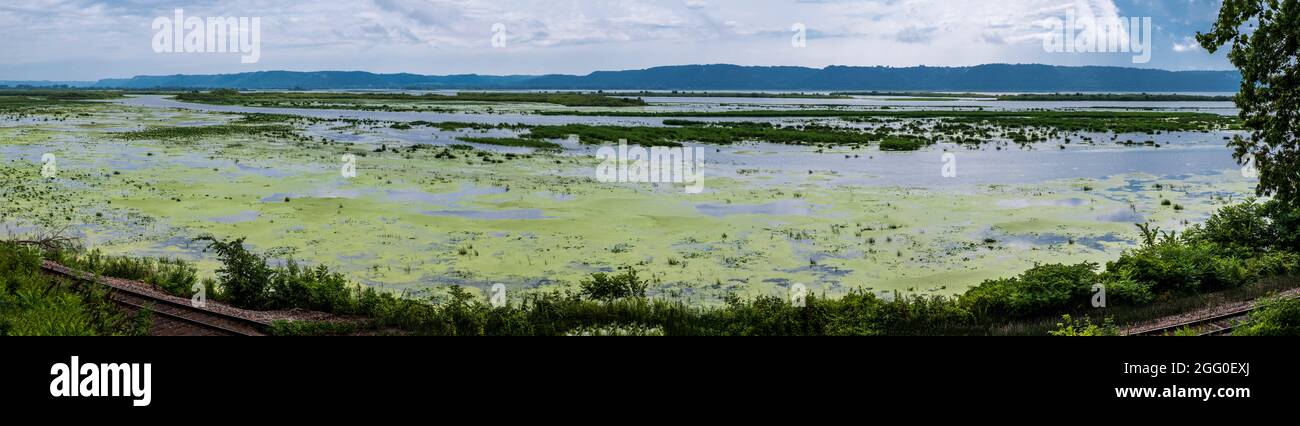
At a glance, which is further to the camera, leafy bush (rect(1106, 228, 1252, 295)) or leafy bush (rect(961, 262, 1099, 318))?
leafy bush (rect(1106, 228, 1252, 295))

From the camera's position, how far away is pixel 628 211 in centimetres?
3297

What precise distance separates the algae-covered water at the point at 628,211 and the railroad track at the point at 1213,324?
18.1ft

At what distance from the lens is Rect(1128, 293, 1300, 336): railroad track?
16188mm

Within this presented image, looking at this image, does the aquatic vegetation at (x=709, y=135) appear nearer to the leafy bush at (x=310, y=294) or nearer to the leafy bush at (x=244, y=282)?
the leafy bush at (x=244, y=282)

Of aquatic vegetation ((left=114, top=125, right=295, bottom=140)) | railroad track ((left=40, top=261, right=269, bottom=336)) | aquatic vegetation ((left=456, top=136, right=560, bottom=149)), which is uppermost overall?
aquatic vegetation ((left=114, top=125, right=295, bottom=140))

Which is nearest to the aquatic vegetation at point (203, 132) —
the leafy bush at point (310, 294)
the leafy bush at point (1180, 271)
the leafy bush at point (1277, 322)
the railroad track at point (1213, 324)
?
the leafy bush at point (310, 294)

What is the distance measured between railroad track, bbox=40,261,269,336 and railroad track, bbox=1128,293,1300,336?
1670 centimetres

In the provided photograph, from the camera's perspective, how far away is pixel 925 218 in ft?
104

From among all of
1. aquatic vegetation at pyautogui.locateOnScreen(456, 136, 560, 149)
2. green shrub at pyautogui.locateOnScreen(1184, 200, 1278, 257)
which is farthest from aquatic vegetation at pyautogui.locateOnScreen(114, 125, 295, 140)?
green shrub at pyautogui.locateOnScreen(1184, 200, 1278, 257)

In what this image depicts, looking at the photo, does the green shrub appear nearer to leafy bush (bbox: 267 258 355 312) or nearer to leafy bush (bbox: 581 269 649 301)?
leafy bush (bbox: 581 269 649 301)

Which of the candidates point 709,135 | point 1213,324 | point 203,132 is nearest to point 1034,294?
point 1213,324

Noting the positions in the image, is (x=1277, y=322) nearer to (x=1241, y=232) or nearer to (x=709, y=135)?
(x=1241, y=232)

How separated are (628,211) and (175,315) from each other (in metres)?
17.7
